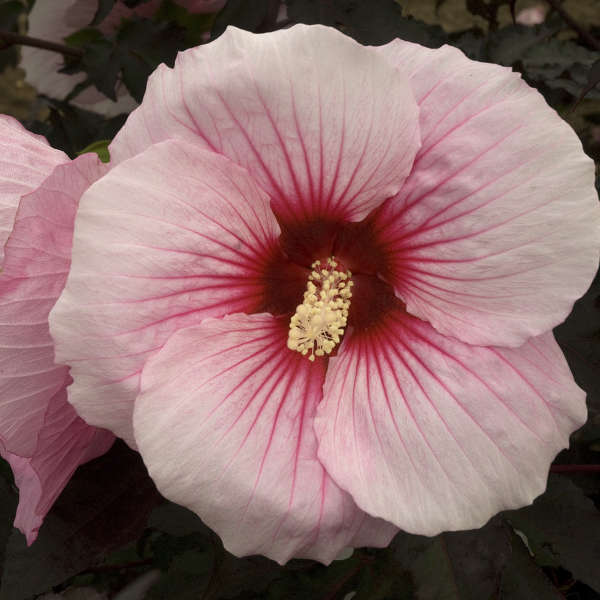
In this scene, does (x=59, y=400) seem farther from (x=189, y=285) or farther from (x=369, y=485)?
(x=369, y=485)

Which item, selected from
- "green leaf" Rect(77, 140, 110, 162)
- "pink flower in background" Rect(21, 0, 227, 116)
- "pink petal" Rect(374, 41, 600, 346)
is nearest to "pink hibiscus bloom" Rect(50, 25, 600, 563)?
"pink petal" Rect(374, 41, 600, 346)

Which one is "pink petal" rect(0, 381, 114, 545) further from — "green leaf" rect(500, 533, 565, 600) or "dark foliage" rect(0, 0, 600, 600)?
"green leaf" rect(500, 533, 565, 600)

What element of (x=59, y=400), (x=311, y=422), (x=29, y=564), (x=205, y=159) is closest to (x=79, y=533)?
(x=29, y=564)

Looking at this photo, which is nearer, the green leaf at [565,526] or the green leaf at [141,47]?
the green leaf at [565,526]

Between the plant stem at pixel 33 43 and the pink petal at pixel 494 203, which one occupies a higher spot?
the pink petal at pixel 494 203

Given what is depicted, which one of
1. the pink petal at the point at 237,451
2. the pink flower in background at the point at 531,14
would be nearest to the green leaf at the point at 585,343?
the pink petal at the point at 237,451

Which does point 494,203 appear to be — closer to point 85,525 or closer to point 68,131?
point 85,525

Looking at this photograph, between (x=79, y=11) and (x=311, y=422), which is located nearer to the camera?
(x=311, y=422)

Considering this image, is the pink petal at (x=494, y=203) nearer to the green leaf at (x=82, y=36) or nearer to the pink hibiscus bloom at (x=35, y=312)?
the pink hibiscus bloom at (x=35, y=312)
